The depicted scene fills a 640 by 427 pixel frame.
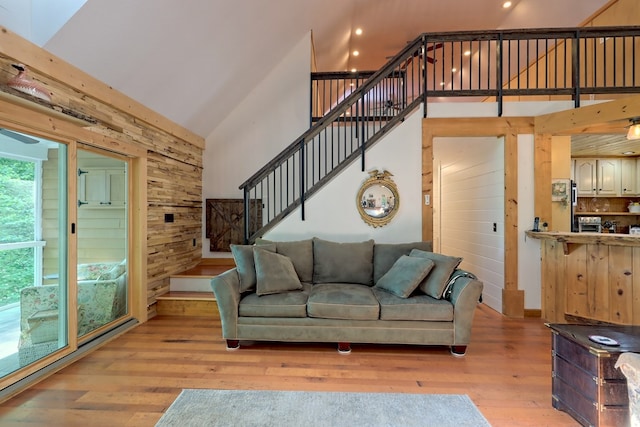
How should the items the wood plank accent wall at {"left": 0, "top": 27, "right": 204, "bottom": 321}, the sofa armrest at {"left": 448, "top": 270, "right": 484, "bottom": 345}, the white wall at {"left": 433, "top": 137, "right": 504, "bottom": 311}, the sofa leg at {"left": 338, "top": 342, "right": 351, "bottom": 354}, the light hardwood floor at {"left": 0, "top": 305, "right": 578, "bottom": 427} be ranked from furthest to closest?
the white wall at {"left": 433, "top": 137, "right": 504, "bottom": 311}, the sofa leg at {"left": 338, "top": 342, "right": 351, "bottom": 354}, the sofa armrest at {"left": 448, "top": 270, "right": 484, "bottom": 345}, the wood plank accent wall at {"left": 0, "top": 27, "right": 204, "bottom": 321}, the light hardwood floor at {"left": 0, "top": 305, "right": 578, "bottom": 427}

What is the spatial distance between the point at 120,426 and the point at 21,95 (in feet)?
7.78

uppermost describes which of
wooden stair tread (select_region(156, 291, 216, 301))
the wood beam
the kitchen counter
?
the wood beam

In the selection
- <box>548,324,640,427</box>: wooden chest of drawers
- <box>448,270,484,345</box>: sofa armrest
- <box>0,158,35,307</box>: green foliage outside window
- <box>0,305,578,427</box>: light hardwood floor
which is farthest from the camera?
<box>448,270,484,345</box>: sofa armrest

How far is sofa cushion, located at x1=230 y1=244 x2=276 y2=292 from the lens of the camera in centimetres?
320

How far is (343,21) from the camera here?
6.05 m

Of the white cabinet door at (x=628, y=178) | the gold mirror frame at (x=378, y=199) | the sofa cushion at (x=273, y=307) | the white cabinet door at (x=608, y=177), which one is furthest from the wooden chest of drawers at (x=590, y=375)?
the white cabinet door at (x=628, y=178)

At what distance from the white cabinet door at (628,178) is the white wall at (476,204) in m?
3.09

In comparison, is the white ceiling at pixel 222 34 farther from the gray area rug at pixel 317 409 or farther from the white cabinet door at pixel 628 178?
the gray area rug at pixel 317 409

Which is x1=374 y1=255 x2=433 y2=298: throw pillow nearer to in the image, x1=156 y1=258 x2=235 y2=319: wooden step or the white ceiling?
x1=156 y1=258 x2=235 y2=319: wooden step

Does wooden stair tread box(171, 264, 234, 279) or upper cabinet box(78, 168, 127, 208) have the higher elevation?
upper cabinet box(78, 168, 127, 208)

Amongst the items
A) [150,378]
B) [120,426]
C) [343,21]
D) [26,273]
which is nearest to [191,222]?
[26,273]

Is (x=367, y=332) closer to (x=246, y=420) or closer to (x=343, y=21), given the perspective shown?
(x=246, y=420)

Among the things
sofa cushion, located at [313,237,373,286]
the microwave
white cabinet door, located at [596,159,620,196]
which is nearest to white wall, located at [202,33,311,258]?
sofa cushion, located at [313,237,373,286]

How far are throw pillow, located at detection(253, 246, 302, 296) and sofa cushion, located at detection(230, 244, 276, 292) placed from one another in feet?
0.29
